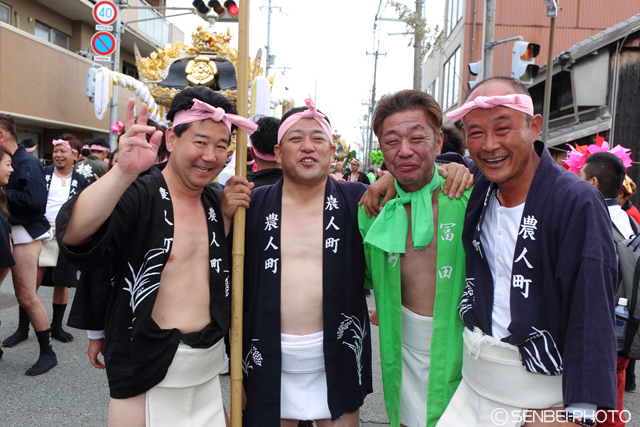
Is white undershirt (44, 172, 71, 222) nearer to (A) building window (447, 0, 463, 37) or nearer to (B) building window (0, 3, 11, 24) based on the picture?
(B) building window (0, 3, 11, 24)

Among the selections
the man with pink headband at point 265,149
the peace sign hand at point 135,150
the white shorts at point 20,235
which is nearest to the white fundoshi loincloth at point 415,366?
the peace sign hand at point 135,150

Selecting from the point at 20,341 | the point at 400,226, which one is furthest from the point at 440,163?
the point at 20,341

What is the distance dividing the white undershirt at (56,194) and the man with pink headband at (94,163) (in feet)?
1.12

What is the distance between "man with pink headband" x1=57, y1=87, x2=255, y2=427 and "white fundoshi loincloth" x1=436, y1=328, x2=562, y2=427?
3.94 feet

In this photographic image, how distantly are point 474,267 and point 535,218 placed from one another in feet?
1.29

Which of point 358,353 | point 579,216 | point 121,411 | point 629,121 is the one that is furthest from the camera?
point 629,121

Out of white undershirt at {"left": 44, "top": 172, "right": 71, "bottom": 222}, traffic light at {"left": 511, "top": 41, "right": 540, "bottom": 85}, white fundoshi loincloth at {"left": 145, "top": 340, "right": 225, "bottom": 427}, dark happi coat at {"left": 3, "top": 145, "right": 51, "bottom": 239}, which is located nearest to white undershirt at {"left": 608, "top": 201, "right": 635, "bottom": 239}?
white fundoshi loincloth at {"left": 145, "top": 340, "right": 225, "bottom": 427}

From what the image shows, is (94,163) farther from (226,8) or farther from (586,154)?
(586,154)

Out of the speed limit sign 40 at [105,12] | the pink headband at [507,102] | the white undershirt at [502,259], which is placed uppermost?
the speed limit sign 40 at [105,12]

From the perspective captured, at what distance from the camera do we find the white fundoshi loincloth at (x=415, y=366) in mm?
2361

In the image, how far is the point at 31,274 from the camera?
4.19 meters

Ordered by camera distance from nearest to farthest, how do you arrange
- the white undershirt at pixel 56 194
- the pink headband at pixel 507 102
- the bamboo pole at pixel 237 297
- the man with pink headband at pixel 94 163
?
1. the pink headband at pixel 507 102
2. the bamboo pole at pixel 237 297
3. the white undershirt at pixel 56 194
4. the man with pink headband at pixel 94 163

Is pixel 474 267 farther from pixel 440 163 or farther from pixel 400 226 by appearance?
pixel 440 163

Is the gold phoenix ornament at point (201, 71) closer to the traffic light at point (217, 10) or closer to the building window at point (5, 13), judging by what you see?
the traffic light at point (217, 10)
